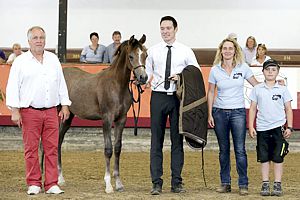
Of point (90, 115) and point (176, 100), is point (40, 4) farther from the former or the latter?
point (176, 100)

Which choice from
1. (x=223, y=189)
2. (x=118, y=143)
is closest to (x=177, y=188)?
(x=223, y=189)

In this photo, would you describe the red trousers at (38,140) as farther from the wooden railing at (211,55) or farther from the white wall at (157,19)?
the white wall at (157,19)

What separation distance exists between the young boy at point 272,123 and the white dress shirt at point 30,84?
243cm

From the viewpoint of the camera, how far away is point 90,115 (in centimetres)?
1241

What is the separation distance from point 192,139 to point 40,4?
37.9ft

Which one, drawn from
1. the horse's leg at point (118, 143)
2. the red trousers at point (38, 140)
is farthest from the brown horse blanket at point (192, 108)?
the red trousers at point (38, 140)

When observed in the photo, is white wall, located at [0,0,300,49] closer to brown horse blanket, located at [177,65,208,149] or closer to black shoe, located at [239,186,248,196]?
brown horse blanket, located at [177,65,208,149]

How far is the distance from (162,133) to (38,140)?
1.51 meters

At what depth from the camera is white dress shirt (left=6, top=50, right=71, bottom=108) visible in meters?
10.7

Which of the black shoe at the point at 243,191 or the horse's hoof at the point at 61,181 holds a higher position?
the black shoe at the point at 243,191

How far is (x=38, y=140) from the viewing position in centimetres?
1089

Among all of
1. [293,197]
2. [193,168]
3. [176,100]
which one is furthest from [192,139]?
[193,168]

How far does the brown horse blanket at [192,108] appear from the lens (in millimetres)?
10961

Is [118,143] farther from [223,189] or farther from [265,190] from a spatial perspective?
[265,190]
